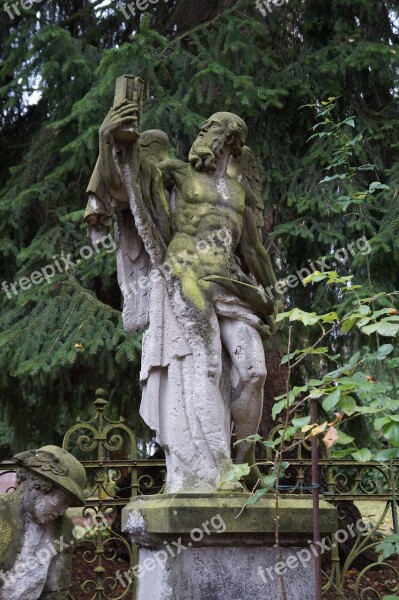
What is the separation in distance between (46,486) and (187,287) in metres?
1.53

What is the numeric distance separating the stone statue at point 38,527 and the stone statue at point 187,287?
777 millimetres

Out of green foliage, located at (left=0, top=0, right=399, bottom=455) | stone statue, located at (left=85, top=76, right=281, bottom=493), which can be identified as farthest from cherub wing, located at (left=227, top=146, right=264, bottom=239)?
green foliage, located at (left=0, top=0, right=399, bottom=455)

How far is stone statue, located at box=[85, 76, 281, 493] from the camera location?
193 inches

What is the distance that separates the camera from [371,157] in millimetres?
9883

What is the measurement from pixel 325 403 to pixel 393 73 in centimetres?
729

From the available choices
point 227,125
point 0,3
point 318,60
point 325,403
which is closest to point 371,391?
point 325,403

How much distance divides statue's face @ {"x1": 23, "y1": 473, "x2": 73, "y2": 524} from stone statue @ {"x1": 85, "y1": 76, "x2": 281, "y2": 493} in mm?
829

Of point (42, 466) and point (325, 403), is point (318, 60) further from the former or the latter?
point (325, 403)

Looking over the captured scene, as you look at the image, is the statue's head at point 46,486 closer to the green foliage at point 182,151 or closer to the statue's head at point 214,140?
the statue's head at point 214,140

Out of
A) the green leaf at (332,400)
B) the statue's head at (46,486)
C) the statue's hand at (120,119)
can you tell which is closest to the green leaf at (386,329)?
the green leaf at (332,400)

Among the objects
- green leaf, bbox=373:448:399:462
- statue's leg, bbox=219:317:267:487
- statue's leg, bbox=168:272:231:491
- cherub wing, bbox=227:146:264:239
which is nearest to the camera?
green leaf, bbox=373:448:399:462

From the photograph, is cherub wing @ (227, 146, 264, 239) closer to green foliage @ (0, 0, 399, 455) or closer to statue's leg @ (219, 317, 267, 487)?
statue's leg @ (219, 317, 267, 487)

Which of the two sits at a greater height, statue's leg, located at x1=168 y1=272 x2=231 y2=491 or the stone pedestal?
statue's leg, located at x1=168 y1=272 x2=231 y2=491

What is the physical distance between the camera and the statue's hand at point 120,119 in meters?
4.85
